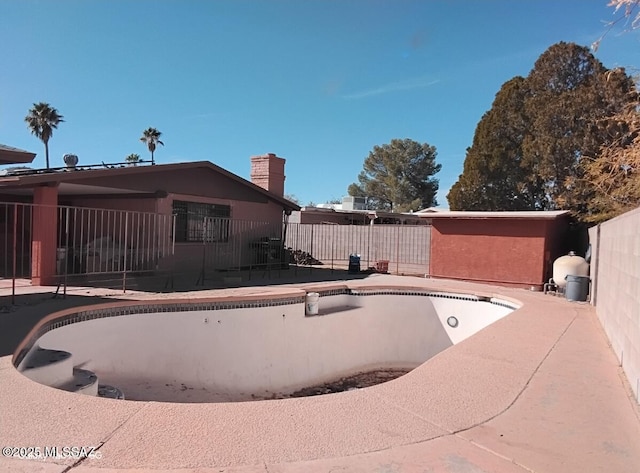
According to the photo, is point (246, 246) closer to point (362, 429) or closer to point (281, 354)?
point (281, 354)

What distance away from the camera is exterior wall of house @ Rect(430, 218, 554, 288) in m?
14.8

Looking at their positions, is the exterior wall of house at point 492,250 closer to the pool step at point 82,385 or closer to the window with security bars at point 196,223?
the window with security bars at point 196,223

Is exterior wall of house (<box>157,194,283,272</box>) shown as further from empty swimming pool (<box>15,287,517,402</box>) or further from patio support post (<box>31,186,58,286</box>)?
empty swimming pool (<box>15,287,517,402</box>)

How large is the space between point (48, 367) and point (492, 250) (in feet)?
44.4

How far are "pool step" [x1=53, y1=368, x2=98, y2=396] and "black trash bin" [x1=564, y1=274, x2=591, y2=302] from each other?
11438 millimetres

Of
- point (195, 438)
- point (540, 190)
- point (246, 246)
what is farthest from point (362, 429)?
point (540, 190)

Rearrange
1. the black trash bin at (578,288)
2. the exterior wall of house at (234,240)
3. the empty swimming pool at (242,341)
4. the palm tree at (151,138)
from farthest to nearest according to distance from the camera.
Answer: the palm tree at (151,138)
the exterior wall of house at (234,240)
the black trash bin at (578,288)
the empty swimming pool at (242,341)

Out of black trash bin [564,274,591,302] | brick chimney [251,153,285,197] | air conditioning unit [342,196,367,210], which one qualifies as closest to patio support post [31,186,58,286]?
brick chimney [251,153,285,197]

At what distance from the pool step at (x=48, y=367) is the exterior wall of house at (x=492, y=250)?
13.2 metres

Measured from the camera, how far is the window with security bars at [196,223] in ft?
48.9

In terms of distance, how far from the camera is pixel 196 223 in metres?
15.4

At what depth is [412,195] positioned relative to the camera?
142ft

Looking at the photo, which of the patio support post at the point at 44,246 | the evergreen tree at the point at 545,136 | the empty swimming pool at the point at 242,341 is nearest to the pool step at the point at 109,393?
the empty swimming pool at the point at 242,341

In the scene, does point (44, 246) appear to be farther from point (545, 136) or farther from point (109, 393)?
point (545, 136)
